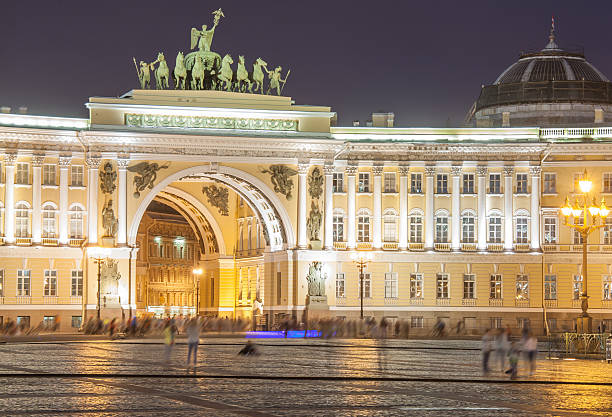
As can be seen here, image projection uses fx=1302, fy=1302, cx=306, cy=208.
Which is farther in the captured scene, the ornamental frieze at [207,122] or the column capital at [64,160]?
the ornamental frieze at [207,122]

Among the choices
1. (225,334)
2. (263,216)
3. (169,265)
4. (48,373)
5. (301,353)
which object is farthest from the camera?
(169,265)

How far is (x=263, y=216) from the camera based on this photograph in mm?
89812

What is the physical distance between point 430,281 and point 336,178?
9.37 m

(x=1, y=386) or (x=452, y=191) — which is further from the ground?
(x=452, y=191)

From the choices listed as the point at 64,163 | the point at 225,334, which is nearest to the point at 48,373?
the point at 225,334

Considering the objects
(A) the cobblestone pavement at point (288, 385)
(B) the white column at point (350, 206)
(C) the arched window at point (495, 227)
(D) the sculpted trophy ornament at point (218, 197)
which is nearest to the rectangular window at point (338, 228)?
(B) the white column at point (350, 206)

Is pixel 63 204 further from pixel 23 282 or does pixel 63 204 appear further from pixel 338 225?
pixel 338 225

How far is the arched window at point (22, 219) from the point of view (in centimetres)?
8188

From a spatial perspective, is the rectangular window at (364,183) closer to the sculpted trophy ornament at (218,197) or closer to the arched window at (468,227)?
the arched window at (468,227)

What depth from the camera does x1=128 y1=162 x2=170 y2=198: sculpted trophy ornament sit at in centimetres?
8344

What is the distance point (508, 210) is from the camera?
87.5m

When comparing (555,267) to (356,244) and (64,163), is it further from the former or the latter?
(64,163)

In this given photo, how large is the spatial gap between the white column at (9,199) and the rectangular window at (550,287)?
115ft

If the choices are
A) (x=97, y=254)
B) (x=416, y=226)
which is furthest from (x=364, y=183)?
(x=97, y=254)
